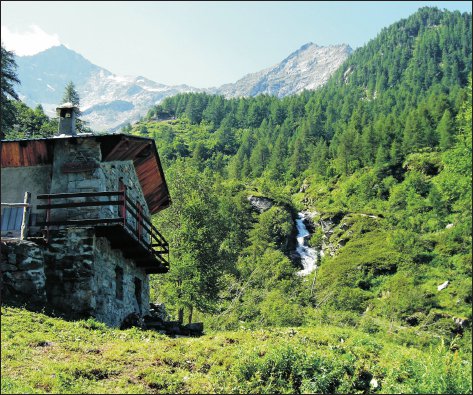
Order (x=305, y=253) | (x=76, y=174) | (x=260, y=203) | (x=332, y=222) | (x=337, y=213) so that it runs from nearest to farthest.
Answer: (x=76, y=174) < (x=305, y=253) < (x=332, y=222) < (x=337, y=213) < (x=260, y=203)

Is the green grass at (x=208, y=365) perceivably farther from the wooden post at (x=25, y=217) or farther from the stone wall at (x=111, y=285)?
the wooden post at (x=25, y=217)

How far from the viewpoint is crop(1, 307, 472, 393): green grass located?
1066 centimetres

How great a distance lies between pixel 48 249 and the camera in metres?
17.5

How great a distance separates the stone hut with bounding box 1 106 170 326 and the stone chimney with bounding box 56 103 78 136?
1.6 inches

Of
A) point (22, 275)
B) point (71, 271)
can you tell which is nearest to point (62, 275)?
point (71, 271)

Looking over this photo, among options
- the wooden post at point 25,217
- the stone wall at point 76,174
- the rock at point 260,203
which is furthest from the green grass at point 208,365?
the rock at point 260,203

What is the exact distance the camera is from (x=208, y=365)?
40.5ft

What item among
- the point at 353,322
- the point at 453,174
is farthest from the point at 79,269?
the point at 353,322

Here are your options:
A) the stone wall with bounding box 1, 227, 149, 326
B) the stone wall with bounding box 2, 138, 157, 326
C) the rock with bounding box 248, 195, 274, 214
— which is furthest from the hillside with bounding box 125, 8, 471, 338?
the stone wall with bounding box 1, 227, 149, 326

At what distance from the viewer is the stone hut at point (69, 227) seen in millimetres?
16766

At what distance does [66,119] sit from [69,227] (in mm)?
5739

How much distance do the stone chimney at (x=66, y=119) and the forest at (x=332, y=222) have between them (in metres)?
11.8

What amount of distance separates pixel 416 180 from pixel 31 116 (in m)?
59.2

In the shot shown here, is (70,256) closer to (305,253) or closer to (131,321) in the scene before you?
(131,321)
